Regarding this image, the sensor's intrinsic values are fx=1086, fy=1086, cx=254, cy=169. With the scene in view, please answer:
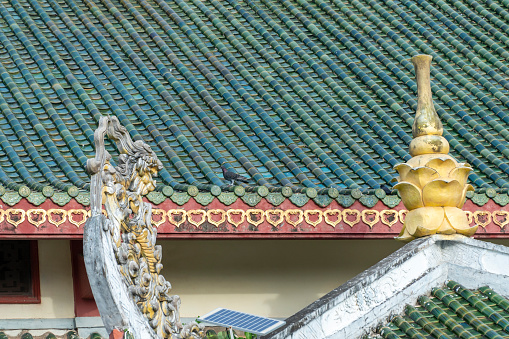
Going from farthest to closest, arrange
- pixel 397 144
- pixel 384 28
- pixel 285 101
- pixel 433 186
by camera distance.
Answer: pixel 384 28 < pixel 285 101 < pixel 397 144 < pixel 433 186

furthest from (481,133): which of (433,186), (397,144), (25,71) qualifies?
(25,71)

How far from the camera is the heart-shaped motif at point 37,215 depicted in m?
8.11

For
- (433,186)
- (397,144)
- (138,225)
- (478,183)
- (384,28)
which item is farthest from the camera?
(384,28)

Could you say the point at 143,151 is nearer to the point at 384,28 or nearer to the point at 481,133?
the point at 481,133

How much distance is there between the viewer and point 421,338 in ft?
21.6

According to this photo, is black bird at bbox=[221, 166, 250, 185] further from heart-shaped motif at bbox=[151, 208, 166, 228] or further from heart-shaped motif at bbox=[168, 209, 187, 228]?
heart-shaped motif at bbox=[151, 208, 166, 228]

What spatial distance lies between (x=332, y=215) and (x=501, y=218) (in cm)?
145

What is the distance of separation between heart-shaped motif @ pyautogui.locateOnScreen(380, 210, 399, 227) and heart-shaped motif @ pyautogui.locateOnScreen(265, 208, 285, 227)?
82 centimetres

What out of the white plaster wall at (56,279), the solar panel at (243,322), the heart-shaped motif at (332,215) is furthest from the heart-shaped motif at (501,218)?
the white plaster wall at (56,279)

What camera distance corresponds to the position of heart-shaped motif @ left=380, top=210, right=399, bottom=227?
877cm

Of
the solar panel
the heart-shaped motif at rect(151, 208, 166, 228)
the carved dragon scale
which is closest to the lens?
the carved dragon scale

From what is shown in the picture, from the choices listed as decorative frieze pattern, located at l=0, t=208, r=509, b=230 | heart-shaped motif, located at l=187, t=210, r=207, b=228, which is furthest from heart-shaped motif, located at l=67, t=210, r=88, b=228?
heart-shaped motif, located at l=187, t=210, r=207, b=228

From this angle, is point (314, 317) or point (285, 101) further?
point (285, 101)

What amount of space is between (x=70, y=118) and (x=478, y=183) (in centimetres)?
374
